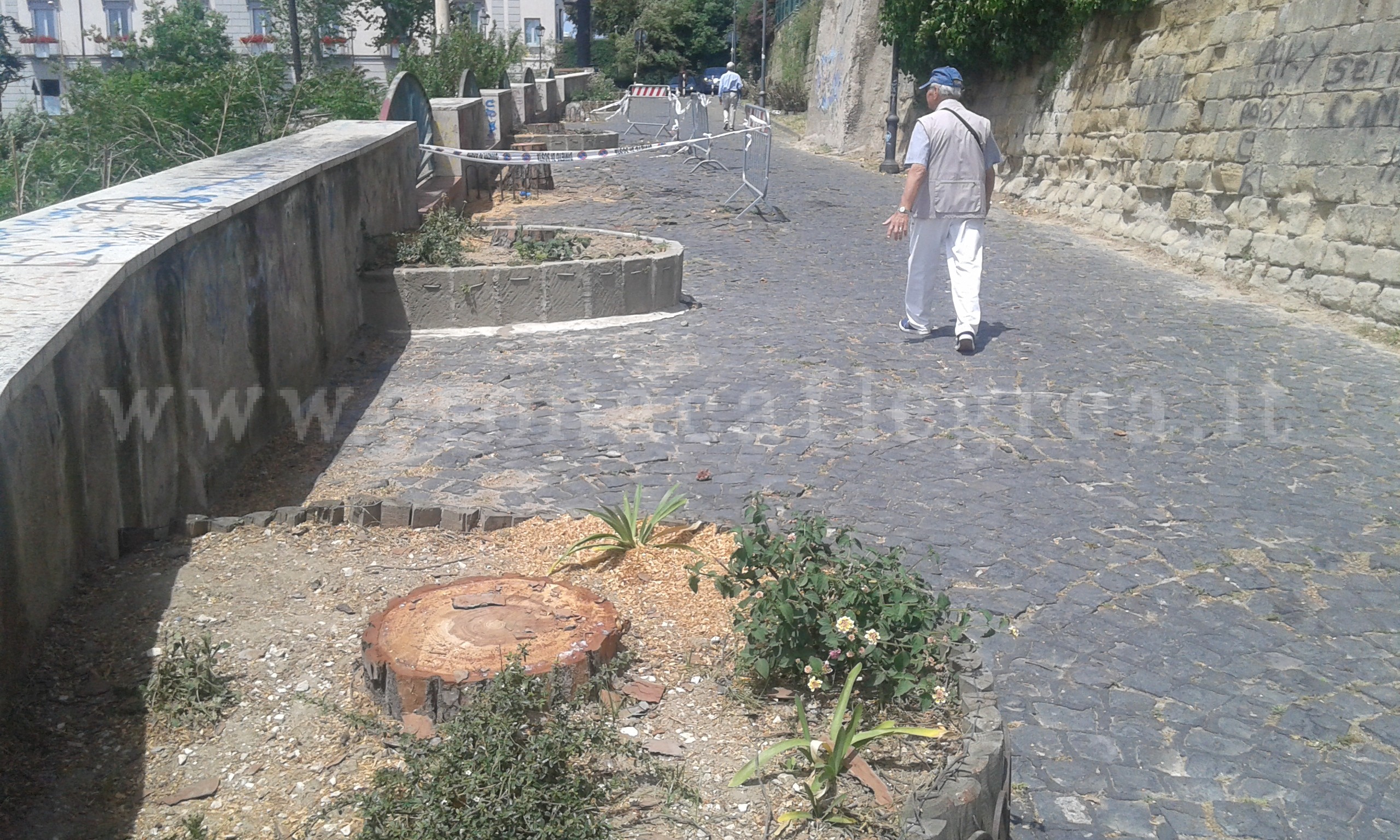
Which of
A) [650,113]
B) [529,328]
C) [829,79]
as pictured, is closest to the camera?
[529,328]

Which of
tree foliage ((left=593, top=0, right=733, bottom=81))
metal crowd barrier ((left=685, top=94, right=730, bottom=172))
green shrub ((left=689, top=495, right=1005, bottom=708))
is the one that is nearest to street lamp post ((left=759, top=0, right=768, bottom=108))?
tree foliage ((left=593, top=0, right=733, bottom=81))

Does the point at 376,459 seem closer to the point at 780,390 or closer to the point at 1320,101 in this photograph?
the point at 780,390

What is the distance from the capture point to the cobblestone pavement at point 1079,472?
11.5 ft

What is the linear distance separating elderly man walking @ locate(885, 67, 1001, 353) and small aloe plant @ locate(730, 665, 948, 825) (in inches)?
213

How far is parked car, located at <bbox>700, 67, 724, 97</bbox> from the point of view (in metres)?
64.0

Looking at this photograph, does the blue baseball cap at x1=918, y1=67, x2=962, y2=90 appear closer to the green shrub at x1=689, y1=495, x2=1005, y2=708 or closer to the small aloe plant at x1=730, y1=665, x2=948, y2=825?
the green shrub at x1=689, y1=495, x2=1005, y2=708

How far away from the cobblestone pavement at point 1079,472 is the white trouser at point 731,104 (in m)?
17.1

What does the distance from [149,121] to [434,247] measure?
12.5 feet

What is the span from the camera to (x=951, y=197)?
8164 millimetres

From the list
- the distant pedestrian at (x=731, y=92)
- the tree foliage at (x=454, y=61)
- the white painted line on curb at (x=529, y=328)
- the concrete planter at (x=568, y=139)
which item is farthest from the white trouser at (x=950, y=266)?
the distant pedestrian at (x=731, y=92)

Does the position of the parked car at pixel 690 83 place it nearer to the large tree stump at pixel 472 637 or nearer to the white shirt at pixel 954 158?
the white shirt at pixel 954 158

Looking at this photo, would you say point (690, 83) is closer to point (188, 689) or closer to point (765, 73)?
point (765, 73)

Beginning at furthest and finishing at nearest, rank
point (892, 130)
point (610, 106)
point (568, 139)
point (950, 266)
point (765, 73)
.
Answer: point (765, 73)
point (610, 106)
point (892, 130)
point (568, 139)
point (950, 266)

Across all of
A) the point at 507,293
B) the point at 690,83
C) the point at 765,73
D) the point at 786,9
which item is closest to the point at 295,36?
the point at 507,293
